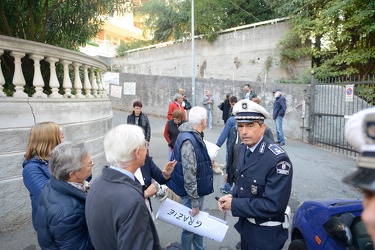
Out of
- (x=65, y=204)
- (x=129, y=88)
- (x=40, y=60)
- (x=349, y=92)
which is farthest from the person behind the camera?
(x=129, y=88)

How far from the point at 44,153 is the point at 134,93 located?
14.4 m

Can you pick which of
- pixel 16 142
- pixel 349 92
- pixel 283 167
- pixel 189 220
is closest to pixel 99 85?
pixel 16 142

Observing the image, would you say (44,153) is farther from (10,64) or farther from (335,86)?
(335,86)

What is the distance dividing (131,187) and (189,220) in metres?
1.33

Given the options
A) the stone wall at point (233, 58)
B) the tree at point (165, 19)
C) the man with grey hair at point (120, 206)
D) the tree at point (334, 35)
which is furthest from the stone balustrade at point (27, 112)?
the tree at point (165, 19)

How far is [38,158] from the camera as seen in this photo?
2297 mm

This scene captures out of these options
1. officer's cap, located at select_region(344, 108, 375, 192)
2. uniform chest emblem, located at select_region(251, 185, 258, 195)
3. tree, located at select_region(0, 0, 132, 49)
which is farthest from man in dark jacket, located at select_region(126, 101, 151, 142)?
officer's cap, located at select_region(344, 108, 375, 192)

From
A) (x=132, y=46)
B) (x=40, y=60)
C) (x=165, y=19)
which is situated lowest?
(x=40, y=60)

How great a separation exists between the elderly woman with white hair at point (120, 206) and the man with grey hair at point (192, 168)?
1.14 metres

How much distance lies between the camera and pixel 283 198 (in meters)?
1.93

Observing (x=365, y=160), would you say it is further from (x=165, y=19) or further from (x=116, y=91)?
(x=165, y=19)

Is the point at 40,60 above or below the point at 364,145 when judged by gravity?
above

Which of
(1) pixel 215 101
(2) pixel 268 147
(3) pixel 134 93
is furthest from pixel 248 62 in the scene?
(2) pixel 268 147

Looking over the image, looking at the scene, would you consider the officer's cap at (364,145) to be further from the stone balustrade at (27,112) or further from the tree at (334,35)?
the tree at (334,35)
